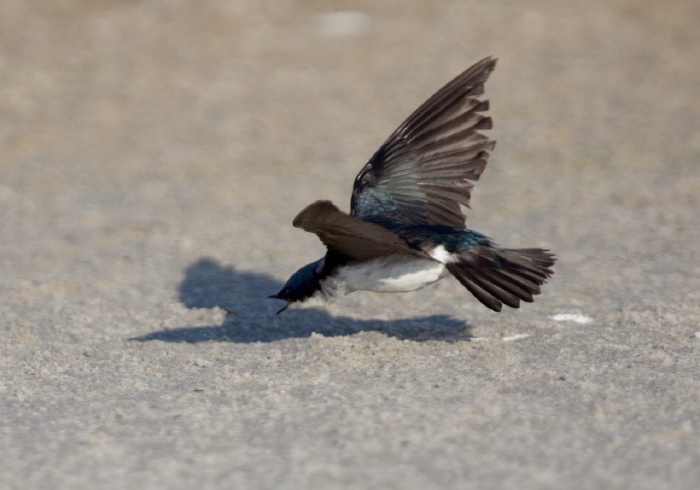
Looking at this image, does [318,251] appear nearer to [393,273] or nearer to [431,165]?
[431,165]

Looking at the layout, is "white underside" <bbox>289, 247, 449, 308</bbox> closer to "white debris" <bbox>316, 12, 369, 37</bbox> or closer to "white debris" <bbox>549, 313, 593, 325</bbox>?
"white debris" <bbox>549, 313, 593, 325</bbox>

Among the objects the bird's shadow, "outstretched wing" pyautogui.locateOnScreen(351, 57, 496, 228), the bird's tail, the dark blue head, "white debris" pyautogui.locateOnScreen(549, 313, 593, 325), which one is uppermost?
"outstretched wing" pyautogui.locateOnScreen(351, 57, 496, 228)

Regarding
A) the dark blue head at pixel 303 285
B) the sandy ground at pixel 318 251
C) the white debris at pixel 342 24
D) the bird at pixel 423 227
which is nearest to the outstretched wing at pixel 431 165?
the bird at pixel 423 227

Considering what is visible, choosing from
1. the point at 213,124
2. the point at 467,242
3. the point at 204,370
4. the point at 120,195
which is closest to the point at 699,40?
the point at 213,124

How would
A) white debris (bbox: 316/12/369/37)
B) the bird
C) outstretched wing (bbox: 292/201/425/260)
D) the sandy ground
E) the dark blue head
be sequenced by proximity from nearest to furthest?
the sandy ground < outstretched wing (bbox: 292/201/425/260) < the bird < the dark blue head < white debris (bbox: 316/12/369/37)

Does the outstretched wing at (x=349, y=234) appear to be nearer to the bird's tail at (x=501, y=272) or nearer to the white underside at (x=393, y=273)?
the white underside at (x=393, y=273)

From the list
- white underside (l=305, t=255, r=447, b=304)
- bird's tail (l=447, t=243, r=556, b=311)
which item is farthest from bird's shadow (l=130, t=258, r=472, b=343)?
bird's tail (l=447, t=243, r=556, b=311)

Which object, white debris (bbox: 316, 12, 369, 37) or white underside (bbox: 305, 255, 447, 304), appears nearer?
white underside (bbox: 305, 255, 447, 304)

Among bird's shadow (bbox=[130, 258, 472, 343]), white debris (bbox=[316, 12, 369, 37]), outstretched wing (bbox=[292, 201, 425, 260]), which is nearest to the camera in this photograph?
outstretched wing (bbox=[292, 201, 425, 260])

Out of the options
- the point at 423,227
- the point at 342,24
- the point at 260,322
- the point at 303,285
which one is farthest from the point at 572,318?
the point at 342,24
